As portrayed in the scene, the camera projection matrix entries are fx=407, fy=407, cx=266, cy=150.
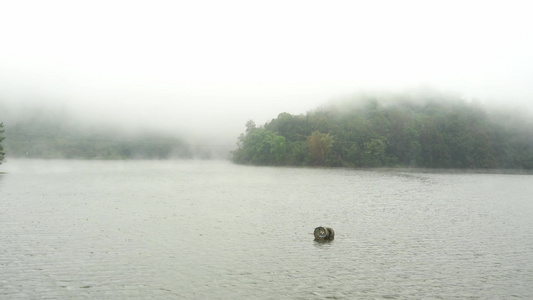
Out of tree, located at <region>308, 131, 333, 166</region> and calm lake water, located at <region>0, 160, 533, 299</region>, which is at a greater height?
tree, located at <region>308, 131, 333, 166</region>

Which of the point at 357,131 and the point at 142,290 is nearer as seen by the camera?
the point at 142,290

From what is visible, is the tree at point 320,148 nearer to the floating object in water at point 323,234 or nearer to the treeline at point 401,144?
the treeline at point 401,144

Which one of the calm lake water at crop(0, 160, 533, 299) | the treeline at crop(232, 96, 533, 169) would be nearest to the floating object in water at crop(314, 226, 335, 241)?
the calm lake water at crop(0, 160, 533, 299)

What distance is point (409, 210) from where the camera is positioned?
146 feet

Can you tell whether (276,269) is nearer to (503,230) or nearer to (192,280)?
(192,280)

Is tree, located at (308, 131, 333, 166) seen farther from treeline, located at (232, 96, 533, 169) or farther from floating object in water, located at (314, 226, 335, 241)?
floating object in water, located at (314, 226, 335, 241)

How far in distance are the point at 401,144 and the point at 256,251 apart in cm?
16159

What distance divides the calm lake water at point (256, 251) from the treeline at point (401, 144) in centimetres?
12207

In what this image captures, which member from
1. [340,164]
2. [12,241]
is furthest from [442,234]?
[340,164]

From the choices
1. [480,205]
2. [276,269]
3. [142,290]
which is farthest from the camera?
[480,205]

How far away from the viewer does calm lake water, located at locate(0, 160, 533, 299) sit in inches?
731

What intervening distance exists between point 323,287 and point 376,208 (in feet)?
92.8

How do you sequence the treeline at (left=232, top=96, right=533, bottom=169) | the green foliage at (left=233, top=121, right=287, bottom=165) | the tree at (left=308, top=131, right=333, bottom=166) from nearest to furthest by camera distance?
the tree at (left=308, top=131, right=333, bottom=166)
the treeline at (left=232, top=96, right=533, bottom=169)
the green foliage at (left=233, top=121, right=287, bottom=165)

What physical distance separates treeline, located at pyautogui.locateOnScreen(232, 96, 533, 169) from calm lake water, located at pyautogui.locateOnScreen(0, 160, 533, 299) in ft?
400
